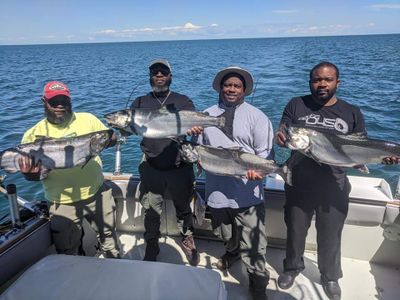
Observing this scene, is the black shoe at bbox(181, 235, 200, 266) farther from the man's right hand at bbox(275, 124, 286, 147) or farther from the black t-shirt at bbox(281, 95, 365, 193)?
the man's right hand at bbox(275, 124, 286, 147)

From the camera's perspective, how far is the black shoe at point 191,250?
4.18 m

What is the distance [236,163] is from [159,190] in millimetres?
1140

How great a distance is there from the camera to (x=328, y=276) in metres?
3.49

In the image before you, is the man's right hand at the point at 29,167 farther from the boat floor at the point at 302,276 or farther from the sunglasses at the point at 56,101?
the boat floor at the point at 302,276

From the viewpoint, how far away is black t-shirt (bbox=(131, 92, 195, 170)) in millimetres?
3725

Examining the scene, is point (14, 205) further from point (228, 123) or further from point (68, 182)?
point (228, 123)

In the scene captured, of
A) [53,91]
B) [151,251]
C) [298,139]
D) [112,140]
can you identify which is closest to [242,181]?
[298,139]

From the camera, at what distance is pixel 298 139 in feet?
9.64

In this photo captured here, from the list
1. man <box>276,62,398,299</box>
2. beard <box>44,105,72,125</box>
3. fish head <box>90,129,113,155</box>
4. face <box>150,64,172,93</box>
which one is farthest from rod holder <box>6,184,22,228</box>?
man <box>276,62,398,299</box>

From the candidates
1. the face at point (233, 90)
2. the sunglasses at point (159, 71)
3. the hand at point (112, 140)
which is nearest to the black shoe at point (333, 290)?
the face at point (233, 90)

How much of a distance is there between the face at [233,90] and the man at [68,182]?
136 cm

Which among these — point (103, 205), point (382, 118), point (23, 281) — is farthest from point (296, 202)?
point (382, 118)

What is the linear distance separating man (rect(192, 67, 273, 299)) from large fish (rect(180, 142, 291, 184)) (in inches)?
3.0

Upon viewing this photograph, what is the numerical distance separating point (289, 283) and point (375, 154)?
166cm
